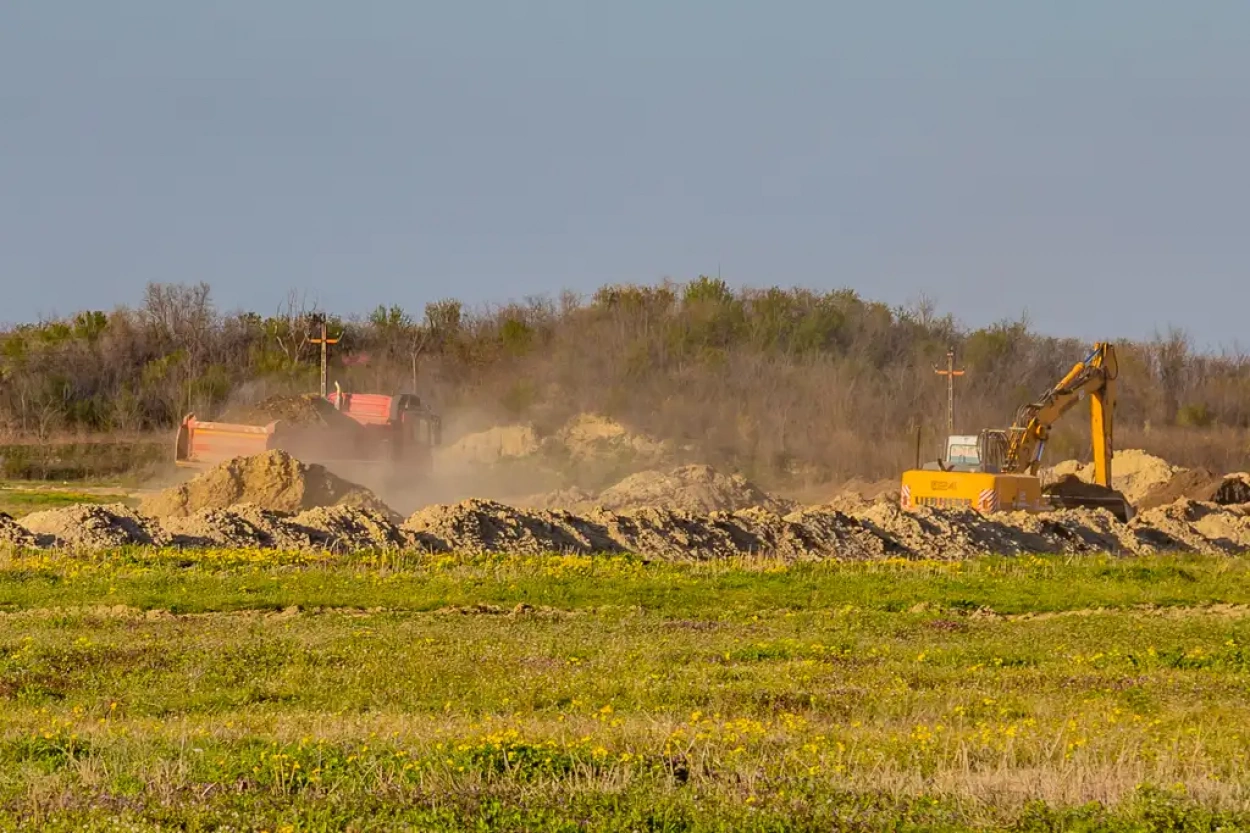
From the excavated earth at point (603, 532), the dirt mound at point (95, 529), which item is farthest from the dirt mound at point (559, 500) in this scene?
the dirt mound at point (95, 529)

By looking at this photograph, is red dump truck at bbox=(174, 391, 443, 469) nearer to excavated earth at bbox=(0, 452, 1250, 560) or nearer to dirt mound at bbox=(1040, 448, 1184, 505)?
excavated earth at bbox=(0, 452, 1250, 560)

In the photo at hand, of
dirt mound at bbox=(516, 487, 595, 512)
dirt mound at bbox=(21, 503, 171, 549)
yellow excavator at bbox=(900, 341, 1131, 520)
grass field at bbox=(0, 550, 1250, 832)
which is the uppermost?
yellow excavator at bbox=(900, 341, 1131, 520)

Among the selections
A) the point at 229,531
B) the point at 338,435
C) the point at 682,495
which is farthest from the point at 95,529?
the point at 682,495

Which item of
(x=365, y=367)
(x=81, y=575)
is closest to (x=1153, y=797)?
(x=81, y=575)

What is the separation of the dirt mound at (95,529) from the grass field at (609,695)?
1.37 meters

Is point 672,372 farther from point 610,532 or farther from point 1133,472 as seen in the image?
point 610,532

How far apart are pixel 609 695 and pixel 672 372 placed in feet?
217

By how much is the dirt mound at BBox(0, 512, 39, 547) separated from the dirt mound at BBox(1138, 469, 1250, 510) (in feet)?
123

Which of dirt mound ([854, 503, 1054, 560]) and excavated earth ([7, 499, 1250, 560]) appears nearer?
excavated earth ([7, 499, 1250, 560])

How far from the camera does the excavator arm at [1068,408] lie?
4181cm

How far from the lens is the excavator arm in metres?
41.8

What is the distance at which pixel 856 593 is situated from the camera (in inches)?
958

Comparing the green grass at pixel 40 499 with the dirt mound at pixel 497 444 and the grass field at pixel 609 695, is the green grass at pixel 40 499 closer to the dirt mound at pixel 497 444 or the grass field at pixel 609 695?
Result: the dirt mound at pixel 497 444

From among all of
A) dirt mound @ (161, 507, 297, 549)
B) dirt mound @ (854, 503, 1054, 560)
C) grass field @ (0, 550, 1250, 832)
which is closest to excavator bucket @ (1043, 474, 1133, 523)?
dirt mound @ (854, 503, 1054, 560)
